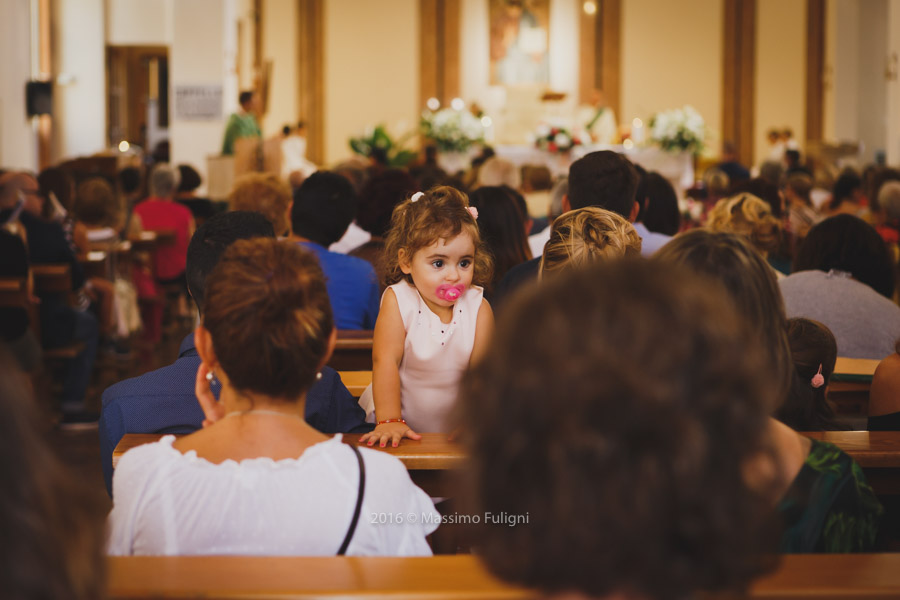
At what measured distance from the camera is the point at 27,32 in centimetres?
1002

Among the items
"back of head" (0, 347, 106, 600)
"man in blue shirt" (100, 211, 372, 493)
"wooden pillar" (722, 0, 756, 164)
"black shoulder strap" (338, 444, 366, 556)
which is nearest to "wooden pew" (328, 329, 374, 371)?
"man in blue shirt" (100, 211, 372, 493)

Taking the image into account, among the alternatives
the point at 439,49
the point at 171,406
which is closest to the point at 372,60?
the point at 439,49

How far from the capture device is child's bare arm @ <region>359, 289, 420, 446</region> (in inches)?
95.9

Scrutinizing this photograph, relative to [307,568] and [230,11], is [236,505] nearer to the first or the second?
[307,568]

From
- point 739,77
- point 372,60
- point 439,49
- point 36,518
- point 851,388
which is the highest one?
point 439,49

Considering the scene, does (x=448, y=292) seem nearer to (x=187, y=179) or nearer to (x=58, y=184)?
(x=58, y=184)

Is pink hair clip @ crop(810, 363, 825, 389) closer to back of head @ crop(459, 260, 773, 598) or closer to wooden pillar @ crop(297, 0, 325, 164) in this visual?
back of head @ crop(459, 260, 773, 598)

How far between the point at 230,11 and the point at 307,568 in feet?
35.1

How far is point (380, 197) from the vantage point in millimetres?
4996

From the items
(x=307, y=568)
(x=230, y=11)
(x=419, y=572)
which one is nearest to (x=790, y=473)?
(x=419, y=572)

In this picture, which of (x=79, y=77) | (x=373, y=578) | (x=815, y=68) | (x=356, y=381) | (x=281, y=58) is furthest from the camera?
(x=815, y=68)

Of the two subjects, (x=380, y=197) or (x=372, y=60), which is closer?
(x=380, y=197)

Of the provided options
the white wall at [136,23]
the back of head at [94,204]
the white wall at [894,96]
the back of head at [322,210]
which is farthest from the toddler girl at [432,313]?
the white wall at [136,23]

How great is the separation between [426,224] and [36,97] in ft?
27.7
